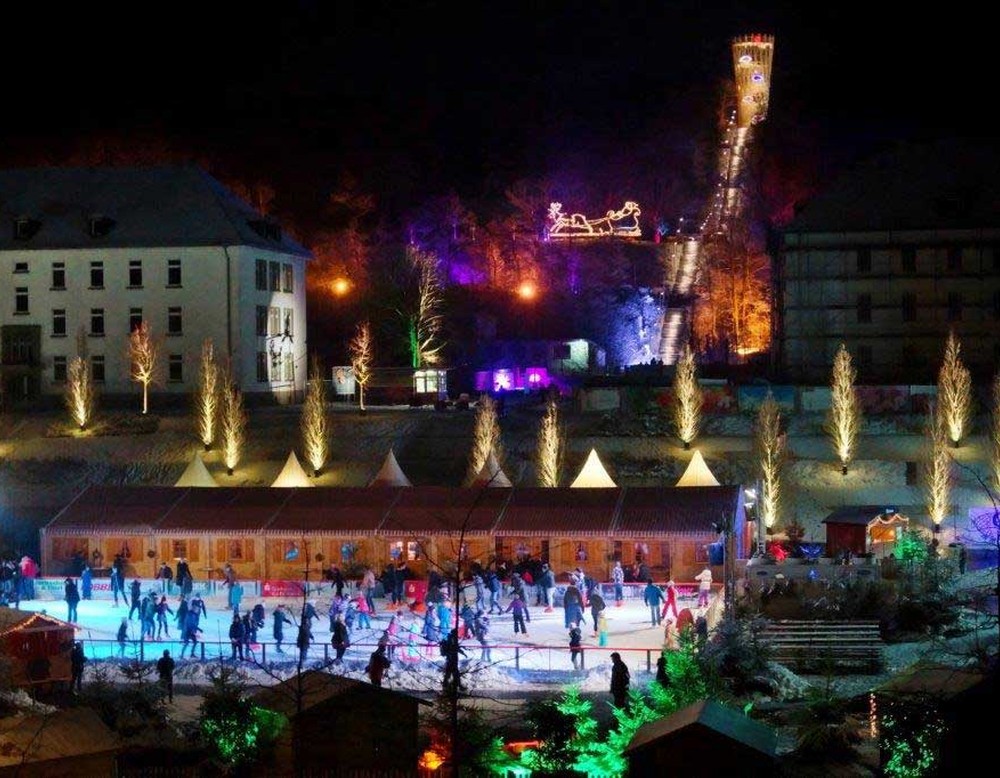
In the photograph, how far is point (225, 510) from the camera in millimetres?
42938

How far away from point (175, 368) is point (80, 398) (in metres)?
7.25

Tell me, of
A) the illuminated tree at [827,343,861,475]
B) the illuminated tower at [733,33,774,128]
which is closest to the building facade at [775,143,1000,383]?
the illuminated tree at [827,343,861,475]

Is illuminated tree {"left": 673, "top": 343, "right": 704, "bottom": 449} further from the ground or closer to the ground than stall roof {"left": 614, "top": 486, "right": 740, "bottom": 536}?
further from the ground

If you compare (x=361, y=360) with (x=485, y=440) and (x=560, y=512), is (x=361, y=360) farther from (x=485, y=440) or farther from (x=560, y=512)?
(x=560, y=512)

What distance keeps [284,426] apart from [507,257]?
2821cm

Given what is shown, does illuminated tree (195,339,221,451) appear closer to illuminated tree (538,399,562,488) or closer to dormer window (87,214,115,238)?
dormer window (87,214,115,238)

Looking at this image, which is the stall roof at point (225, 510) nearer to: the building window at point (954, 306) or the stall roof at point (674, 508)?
the stall roof at point (674, 508)

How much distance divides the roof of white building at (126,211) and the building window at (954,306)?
26609mm

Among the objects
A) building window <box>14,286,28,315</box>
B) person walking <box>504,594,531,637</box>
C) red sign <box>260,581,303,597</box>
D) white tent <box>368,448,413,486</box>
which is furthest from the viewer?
building window <box>14,286,28,315</box>

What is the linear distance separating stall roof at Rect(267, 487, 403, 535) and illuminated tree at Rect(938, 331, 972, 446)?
18.3 meters

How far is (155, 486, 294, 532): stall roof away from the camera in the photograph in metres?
42.1

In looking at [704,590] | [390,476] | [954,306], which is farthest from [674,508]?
[954,306]

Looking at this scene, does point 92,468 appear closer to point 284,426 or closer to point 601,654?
point 284,426

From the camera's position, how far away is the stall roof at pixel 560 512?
40.6 metres
